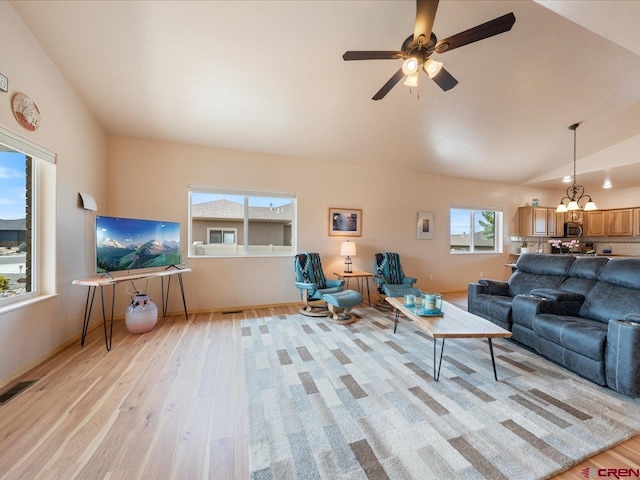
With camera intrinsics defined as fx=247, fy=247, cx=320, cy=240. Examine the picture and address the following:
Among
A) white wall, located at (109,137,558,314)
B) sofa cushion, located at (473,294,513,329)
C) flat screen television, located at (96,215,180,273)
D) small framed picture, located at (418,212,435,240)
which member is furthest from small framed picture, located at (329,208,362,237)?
flat screen television, located at (96,215,180,273)

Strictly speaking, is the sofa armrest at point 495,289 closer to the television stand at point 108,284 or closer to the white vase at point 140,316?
the television stand at point 108,284

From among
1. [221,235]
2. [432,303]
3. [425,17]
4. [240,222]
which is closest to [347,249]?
[240,222]

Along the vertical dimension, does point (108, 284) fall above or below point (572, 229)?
below

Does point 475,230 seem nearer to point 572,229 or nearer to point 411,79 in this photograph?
point 572,229

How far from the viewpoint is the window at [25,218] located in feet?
7.15

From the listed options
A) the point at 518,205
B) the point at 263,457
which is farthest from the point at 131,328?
the point at 518,205

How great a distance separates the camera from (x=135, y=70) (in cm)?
262

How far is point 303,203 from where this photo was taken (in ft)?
15.2

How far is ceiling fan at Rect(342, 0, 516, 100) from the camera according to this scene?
1.67 meters

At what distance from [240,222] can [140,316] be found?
6.61ft

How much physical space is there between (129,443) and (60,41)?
3409 mm

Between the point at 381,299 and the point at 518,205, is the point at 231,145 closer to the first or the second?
the point at 381,299

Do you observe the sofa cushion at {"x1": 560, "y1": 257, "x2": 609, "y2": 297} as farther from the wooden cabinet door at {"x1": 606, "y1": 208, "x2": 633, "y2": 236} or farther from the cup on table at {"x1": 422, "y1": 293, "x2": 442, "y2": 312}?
the wooden cabinet door at {"x1": 606, "y1": 208, "x2": 633, "y2": 236}

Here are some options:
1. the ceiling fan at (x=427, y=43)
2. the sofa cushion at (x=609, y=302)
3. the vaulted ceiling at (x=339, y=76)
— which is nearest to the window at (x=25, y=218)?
the vaulted ceiling at (x=339, y=76)
